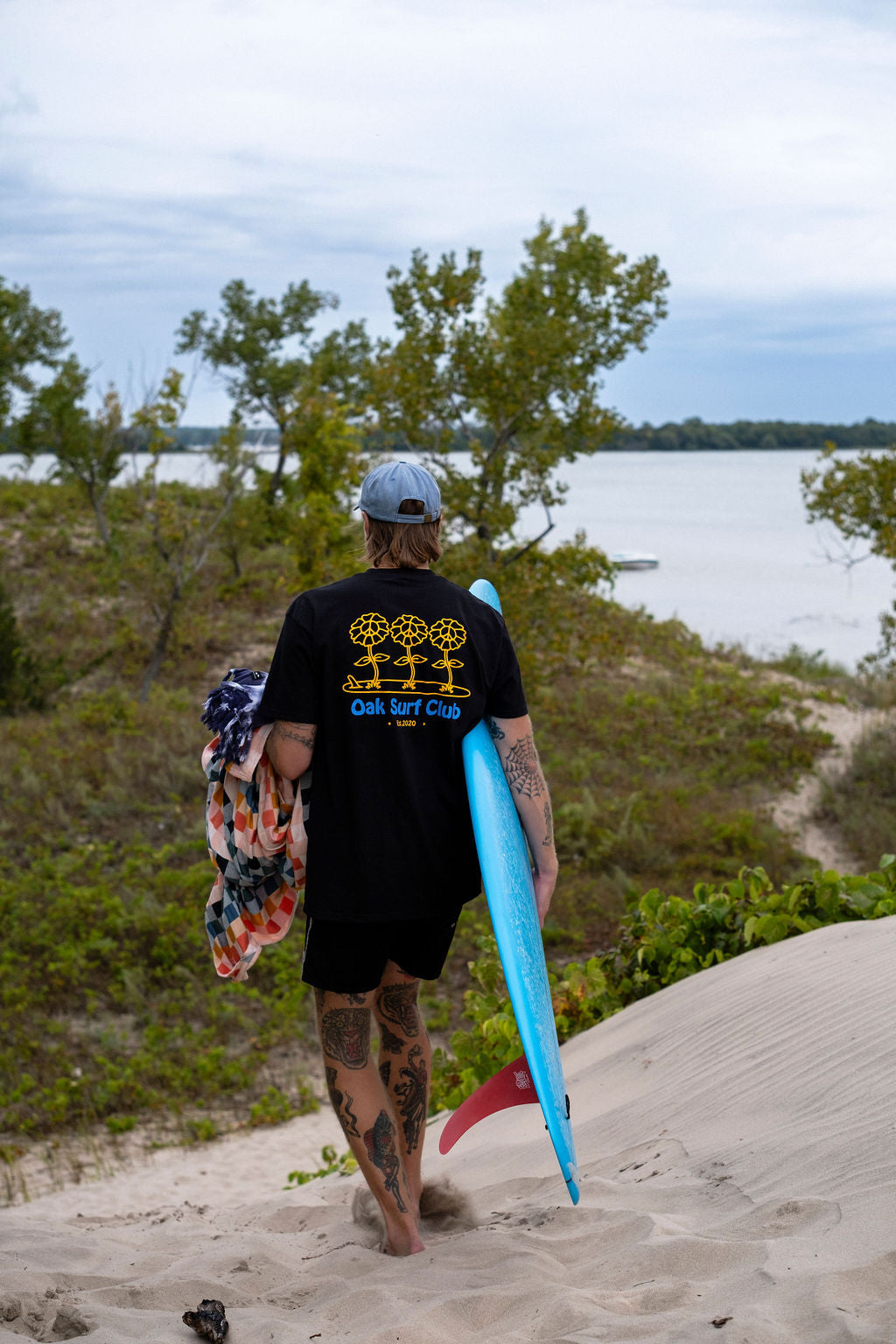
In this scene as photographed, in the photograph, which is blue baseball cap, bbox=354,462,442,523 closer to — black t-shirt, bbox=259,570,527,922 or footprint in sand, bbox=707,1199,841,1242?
black t-shirt, bbox=259,570,527,922

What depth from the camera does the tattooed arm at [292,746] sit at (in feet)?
9.43

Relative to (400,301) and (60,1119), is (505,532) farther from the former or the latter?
(60,1119)

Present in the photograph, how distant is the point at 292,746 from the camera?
113 inches

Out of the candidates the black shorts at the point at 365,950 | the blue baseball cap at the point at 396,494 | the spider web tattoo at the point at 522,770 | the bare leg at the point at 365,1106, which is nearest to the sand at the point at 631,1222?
the bare leg at the point at 365,1106

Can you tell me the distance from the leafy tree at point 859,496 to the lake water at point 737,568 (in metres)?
0.33

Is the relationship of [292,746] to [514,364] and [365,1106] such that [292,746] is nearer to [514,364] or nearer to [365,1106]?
[365,1106]

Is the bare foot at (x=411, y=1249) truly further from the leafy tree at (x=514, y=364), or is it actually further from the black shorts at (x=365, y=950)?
the leafy tree at (x=514, y=364)

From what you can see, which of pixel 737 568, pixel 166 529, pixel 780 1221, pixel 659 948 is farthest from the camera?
pixel 737 568

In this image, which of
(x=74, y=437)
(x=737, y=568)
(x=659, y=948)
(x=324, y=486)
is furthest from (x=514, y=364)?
(x=737, y=568)

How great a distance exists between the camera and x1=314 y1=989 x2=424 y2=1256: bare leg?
9.98ft

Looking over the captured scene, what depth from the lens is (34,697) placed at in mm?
13383

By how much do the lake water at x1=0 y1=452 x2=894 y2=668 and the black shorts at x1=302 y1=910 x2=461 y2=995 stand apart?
22.7ft

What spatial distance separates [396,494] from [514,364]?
6910 mm

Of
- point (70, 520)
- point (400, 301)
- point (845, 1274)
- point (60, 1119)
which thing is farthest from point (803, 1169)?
point (70, 520)
